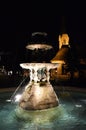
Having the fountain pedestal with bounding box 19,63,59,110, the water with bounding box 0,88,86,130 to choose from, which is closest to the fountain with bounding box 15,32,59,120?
the fountain pedestal with bounding box 19,63,59,110

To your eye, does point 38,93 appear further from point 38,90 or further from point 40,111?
point 40,111

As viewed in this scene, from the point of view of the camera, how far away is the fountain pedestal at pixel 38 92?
12406mm

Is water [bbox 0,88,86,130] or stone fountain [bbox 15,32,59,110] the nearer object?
Result: water [bbox 0,88,86,130]

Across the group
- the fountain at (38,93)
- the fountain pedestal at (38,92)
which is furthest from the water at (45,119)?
the fountain pedestal at (38,92)

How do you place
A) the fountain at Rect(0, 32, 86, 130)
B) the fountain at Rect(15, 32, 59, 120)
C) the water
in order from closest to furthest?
the water
the fountain at Rect(0, 32, 86, 130)
the fountain at Rect(15, 32, 59, 120)

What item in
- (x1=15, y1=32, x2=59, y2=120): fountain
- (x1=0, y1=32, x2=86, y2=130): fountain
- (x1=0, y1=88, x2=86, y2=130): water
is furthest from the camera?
(x1=15, y1=32, x2=59, y2=120): fountain

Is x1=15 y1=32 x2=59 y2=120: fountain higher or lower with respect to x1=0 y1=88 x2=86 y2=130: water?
higher

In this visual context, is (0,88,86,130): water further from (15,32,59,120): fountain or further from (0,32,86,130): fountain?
(15,32,59,120): fountain

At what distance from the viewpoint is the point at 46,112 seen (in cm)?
1230

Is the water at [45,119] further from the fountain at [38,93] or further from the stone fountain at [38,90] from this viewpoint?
the stone fountain at [38,90]

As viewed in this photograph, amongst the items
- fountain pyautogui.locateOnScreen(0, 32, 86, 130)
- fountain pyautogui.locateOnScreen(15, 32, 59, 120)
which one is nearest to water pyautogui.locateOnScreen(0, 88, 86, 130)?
fountain pyautogui.locateOnScreen(0, 32, 86, 130)

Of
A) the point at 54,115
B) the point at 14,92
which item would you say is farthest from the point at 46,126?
the point at 14,92

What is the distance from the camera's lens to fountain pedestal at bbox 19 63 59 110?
1241 centimetres

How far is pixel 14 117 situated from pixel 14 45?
45.5 m
